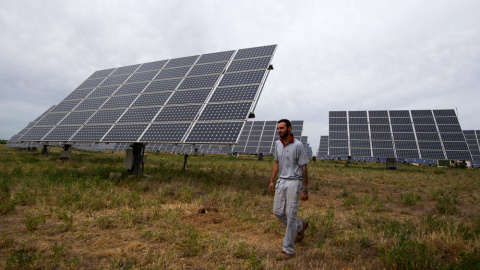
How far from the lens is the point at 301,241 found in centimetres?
486

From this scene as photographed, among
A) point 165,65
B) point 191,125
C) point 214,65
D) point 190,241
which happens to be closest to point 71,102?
point 165,65

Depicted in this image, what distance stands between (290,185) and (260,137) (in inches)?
1207

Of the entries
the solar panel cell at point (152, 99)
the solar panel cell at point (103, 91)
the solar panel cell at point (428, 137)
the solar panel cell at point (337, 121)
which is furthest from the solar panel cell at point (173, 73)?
the solar panel cell at point (428, 137)

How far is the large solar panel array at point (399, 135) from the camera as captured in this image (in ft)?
73.0

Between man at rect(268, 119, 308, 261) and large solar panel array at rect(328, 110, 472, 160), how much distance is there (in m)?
20.8

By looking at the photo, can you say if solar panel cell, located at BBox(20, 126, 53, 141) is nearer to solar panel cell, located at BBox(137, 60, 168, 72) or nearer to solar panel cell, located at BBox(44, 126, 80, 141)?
solar panel cell, located at BBox(44, 126, 80, 141)

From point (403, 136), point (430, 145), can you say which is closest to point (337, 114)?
point (403, 136)

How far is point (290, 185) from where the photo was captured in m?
4.35

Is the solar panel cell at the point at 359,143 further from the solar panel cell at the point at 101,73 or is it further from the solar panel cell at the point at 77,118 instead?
the solar panel cell at the point at 101,73

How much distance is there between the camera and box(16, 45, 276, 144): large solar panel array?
10.4 meters

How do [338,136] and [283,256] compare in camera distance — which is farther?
[338,136]

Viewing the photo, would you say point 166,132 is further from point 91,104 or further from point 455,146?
point 455,146

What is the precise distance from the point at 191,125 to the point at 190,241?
674cm

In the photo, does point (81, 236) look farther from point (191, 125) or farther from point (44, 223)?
point (191, 125)
